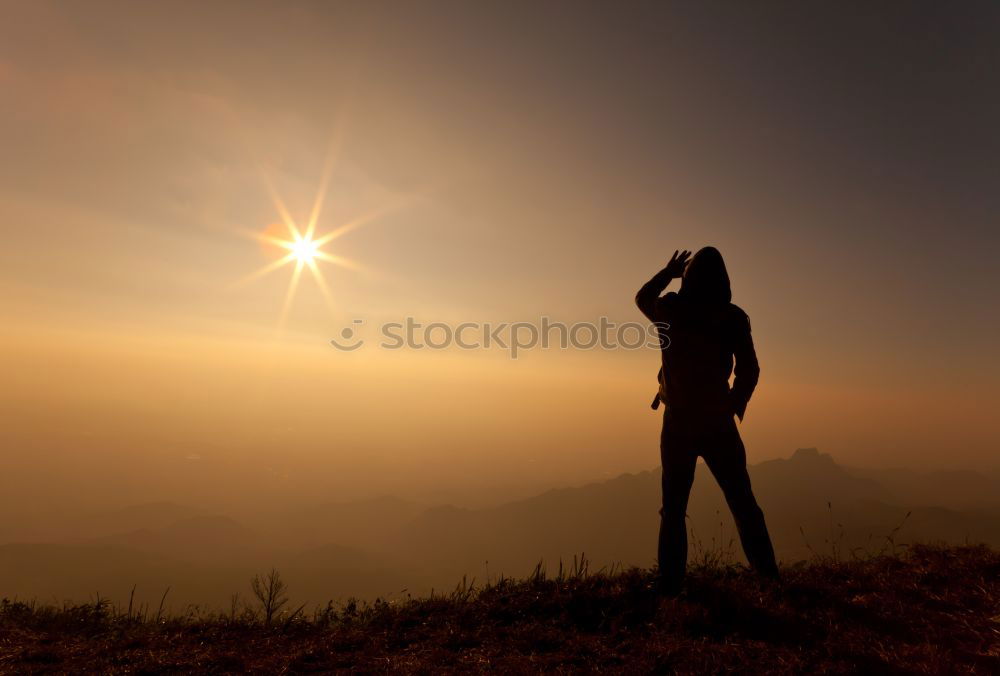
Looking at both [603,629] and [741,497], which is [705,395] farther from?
[603,629]

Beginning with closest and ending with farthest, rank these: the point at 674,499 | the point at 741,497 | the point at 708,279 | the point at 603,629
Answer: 1. the point at 603,629
2. the point at 741,497
3. the point at 674,499
4. the point at 708,279

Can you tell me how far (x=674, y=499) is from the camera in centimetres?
531

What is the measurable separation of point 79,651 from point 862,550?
8.84 meters

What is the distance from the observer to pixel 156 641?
443cm

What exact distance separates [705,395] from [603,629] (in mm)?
2728

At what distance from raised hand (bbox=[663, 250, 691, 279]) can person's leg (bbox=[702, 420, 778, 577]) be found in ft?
6.30

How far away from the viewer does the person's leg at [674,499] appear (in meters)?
5.09

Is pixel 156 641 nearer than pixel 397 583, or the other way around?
pixel 156 641

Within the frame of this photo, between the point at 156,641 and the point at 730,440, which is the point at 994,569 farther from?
the point at 156,641

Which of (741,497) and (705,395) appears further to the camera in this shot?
(705,395)

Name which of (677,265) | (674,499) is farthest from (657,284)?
(674,499)

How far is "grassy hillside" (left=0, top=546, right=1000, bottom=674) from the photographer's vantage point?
3.39 m

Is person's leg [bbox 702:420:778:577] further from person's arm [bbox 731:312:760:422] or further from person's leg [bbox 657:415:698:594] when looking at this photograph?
person's arm [bbox 731:312:760:422]

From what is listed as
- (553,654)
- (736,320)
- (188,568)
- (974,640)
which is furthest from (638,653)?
(188,568)
